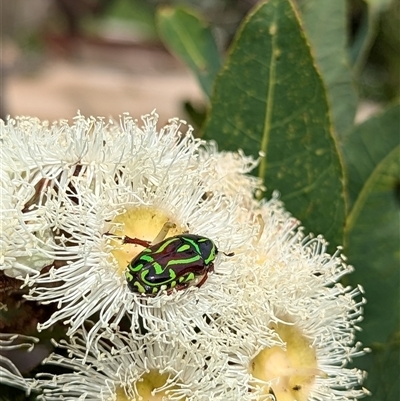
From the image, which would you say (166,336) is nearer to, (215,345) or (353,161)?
(215,345)

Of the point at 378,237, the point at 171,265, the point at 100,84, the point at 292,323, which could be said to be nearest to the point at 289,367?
the point at 292,323

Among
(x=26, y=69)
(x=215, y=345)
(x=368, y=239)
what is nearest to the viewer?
(x=215, y=345)

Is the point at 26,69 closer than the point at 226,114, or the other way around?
the point at 226,114

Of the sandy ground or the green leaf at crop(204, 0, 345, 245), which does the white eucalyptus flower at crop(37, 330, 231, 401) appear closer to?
the green leaf at crop(204, 0, 345, 245)

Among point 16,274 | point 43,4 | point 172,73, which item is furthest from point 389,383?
point 43,4

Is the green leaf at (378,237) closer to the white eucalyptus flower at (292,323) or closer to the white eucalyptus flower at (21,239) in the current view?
the white eucalyptus flower at (292,323)

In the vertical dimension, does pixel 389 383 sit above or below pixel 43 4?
below

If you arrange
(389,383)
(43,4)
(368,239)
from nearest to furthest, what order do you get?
(389,383)
(368,239)
(43,4)
